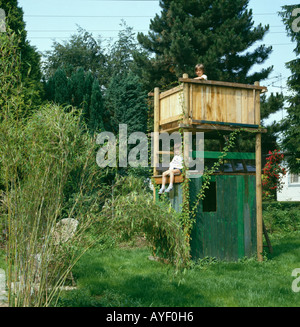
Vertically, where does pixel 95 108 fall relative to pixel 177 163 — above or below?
above

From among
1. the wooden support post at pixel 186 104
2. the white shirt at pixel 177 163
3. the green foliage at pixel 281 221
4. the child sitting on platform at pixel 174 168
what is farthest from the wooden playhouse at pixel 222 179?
the green foliage at pixel 281 221

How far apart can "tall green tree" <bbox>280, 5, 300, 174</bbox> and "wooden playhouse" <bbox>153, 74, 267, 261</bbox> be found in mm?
8103

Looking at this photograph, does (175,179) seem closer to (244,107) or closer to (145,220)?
(244,107)

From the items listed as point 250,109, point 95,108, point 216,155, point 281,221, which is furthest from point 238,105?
point 95,108

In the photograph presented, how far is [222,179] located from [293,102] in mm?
10476

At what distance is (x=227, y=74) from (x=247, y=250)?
11.5 m

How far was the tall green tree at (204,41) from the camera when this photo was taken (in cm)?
1817

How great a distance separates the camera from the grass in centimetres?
557

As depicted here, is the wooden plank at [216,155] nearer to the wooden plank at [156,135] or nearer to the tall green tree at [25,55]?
the wooden plank at [156,135]

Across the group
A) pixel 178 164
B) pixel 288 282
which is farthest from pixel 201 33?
pixel 288 282

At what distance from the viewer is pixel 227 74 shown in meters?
18.3

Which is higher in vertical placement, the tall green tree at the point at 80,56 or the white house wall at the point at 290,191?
the tall green tree at the point at 80,56

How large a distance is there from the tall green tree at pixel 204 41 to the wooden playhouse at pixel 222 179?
9696 millimetres

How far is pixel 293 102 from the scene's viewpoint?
56.7 feet
